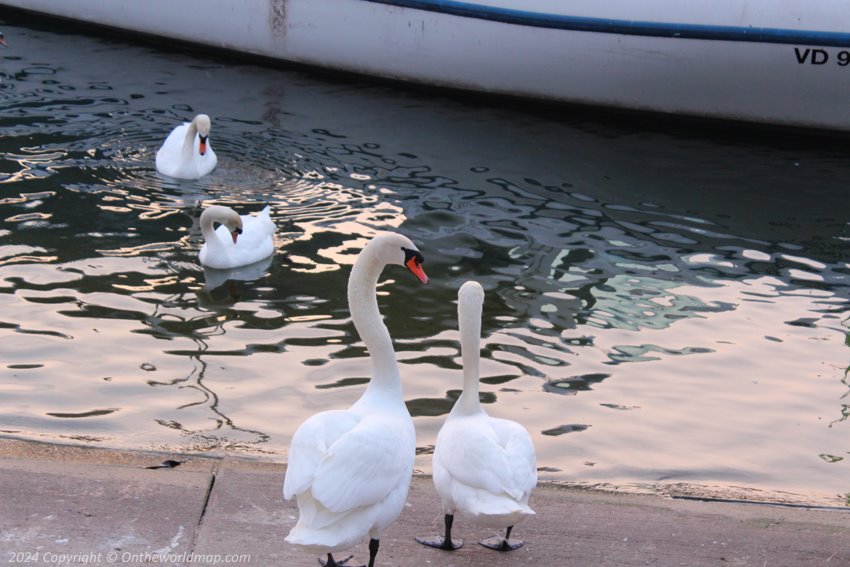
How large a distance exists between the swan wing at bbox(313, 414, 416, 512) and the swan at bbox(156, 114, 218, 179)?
6.05 meters

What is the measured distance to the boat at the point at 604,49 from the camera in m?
11.8

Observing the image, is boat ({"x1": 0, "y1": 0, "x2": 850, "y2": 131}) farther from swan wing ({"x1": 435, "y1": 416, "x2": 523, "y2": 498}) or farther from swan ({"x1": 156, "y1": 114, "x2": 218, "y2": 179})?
swan wing ({"x1": 435, "y1": 416, "x2": 523, "y2": 498})

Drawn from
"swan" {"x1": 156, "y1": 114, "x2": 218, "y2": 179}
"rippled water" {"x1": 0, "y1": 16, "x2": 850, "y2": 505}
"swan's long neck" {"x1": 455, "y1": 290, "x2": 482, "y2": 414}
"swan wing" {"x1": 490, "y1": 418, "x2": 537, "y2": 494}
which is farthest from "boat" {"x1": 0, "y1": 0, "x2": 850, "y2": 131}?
"swan wing" {"x1": 490, "y1": 418, "x2": 537, "y2": 494}

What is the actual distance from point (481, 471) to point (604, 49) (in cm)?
922

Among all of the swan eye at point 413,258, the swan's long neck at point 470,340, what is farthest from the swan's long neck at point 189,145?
the swan eye at point 413,258

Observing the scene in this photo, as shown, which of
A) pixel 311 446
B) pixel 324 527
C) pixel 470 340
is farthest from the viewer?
pixel 470 340

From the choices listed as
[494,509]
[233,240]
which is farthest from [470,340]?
[233,240]

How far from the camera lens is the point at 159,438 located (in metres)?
5.50

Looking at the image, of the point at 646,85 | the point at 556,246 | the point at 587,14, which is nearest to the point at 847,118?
the point at 646,85

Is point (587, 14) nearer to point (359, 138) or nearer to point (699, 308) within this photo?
point (359, 138)

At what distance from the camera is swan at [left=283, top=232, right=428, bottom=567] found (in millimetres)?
3625

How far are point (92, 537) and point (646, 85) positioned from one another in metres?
9.73

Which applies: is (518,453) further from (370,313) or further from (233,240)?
(233,240)

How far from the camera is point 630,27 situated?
12172 millimetres
